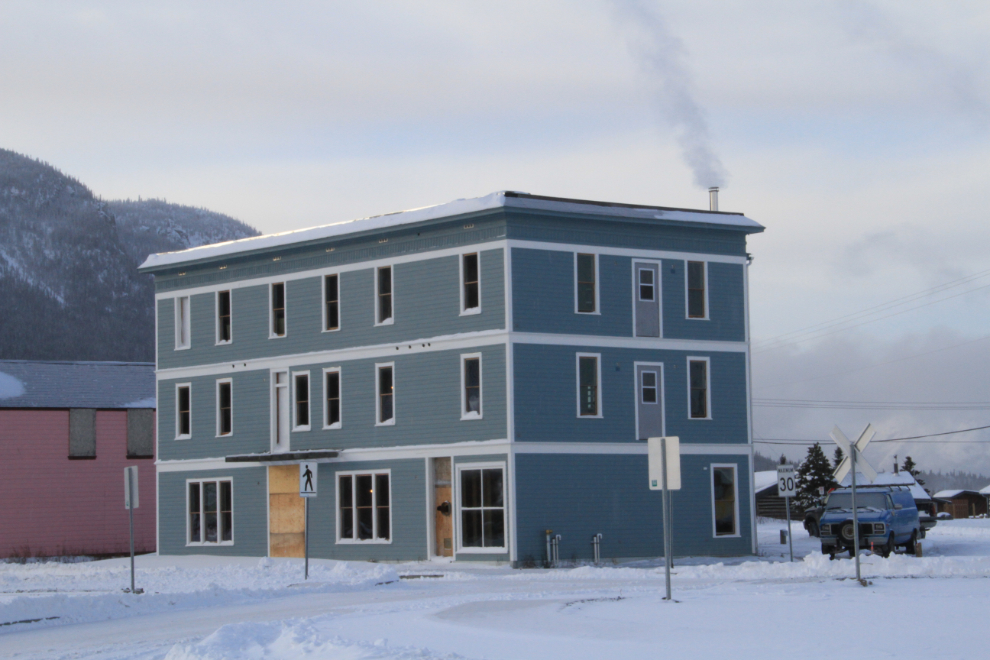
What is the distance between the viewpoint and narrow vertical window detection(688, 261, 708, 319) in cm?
4072

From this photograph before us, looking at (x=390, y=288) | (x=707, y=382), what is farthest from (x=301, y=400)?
(x=707, y=382)

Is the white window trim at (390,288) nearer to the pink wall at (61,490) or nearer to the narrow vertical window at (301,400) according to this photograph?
the narrow vertical window at (301,400)

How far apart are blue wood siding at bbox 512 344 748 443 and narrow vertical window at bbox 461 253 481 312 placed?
2.00 m

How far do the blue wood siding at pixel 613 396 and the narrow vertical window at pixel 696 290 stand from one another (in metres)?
1.16

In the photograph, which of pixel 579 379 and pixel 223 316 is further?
pixel 223 316

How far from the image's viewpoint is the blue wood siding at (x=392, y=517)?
39.5 metres

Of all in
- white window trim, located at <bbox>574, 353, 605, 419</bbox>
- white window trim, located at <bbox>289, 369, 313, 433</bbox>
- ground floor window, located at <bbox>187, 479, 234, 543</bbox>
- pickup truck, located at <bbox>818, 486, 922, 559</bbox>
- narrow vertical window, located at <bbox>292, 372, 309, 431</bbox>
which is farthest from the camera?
ground floor window, located at <bbox>187, 479, 234, 543</bbox>

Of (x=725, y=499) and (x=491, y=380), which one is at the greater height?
(x=491, y=380)

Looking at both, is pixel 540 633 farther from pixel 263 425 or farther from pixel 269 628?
pixel 263 425

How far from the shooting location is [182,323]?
1845 inches

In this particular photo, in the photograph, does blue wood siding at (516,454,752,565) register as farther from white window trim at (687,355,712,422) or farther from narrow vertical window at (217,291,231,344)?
narrow vertical window at (217,291,231,344)

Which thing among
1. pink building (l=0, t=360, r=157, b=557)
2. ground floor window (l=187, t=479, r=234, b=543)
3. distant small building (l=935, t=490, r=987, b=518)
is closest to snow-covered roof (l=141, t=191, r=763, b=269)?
ground floor window (l=187, t=479, r=234, b=543)

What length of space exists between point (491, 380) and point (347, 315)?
19.8ft

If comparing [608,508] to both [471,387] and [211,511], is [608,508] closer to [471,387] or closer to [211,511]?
[471,387]
